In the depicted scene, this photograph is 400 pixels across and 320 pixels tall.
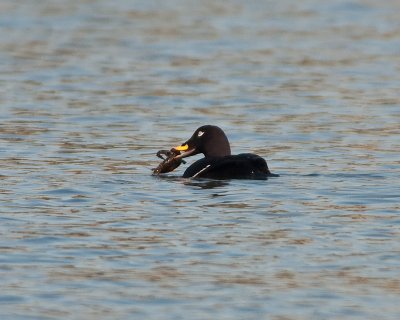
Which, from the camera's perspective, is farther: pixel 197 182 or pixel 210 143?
pixel 210 143

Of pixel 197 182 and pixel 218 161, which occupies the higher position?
pixel 218 161

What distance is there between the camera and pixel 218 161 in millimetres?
14984

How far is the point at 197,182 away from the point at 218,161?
1.10 feet

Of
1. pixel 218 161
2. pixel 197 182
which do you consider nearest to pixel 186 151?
pixel 218 161

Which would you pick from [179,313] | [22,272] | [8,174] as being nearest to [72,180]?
[8,174]

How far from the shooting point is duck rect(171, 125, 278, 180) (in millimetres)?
14672

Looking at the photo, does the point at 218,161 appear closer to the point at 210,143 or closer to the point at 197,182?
the point at 197,182

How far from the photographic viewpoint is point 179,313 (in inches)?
363

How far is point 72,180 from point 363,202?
10.6 feet

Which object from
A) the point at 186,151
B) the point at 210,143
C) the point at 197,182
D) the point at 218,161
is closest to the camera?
the point at 197,182

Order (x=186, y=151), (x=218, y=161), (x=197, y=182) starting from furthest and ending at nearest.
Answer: (x=186, y=151)
(x=218, y=161)
(x=197, y=182)

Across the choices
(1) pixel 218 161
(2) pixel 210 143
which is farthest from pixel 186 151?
(1) pixel 218 161

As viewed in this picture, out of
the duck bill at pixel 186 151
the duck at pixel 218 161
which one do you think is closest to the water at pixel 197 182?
the duck at pixel 218 161

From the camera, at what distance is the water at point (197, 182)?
9812 mm
